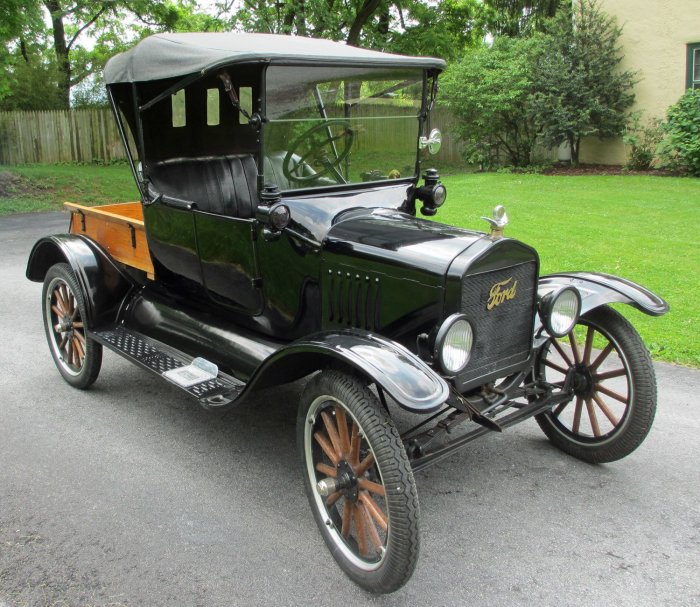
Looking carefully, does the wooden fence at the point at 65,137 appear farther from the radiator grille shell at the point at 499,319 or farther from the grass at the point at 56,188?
the radiator grille shell at the point at 499,319

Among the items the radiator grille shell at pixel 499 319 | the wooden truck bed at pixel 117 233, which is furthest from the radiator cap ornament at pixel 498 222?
the wooden truck bed at pixel 117 233

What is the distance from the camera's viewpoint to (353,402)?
2.48 m

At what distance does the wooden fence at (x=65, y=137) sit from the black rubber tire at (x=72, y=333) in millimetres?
13500

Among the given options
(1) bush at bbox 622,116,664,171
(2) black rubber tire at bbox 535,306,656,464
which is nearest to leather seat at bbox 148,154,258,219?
(2) black rubber tire at bbox 535,306,656,464

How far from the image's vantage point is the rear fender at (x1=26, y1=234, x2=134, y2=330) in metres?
4.16

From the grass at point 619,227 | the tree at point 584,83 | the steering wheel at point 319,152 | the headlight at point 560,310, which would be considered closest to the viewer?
the headlight at point 560,310

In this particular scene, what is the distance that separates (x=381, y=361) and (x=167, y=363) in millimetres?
1708

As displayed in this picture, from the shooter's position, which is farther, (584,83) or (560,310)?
(584,83)

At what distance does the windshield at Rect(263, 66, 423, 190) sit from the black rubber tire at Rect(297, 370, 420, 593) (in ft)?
3.99

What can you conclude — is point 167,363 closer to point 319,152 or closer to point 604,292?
point 319,152

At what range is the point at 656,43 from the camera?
14055 mm

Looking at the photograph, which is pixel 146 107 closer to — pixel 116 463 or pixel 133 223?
pixel 133 223

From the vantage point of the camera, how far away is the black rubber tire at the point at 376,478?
232 centimetres

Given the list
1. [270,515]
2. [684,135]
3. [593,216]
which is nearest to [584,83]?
[684,135]
